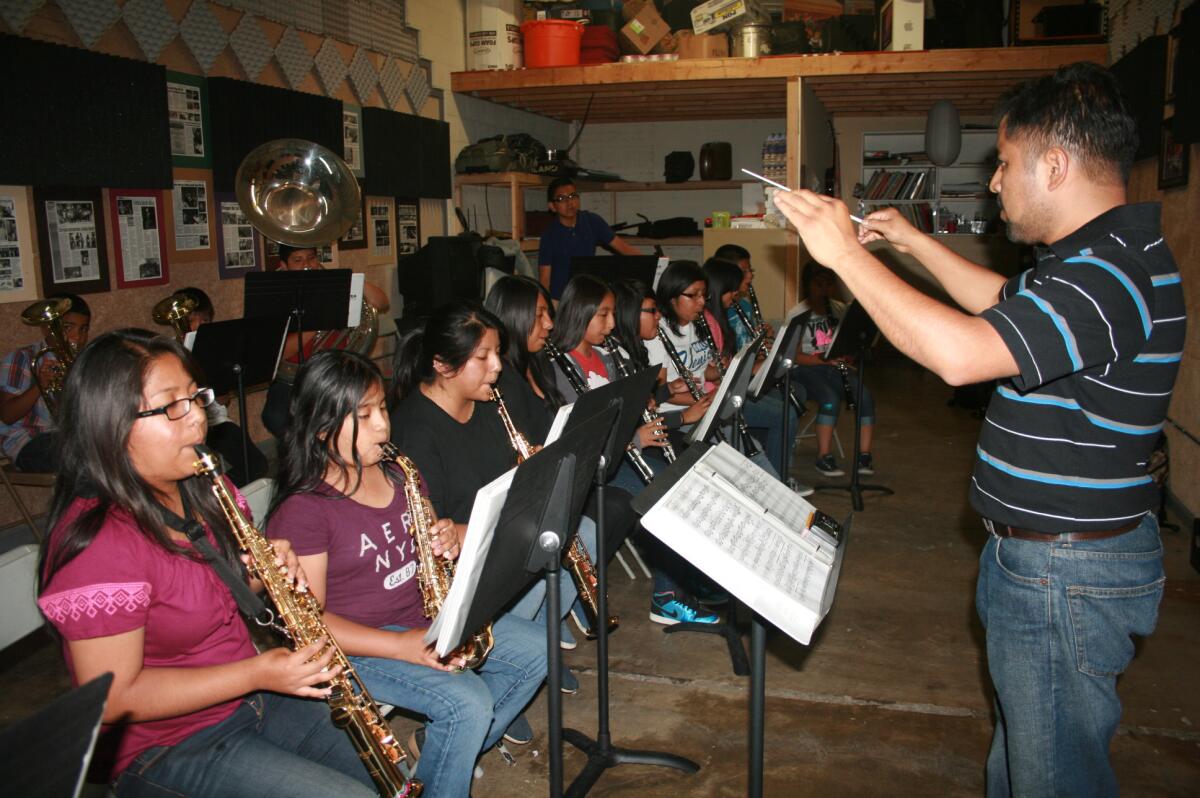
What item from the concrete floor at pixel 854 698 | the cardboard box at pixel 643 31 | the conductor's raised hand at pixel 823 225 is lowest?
the concrete floor at pixel 854 698

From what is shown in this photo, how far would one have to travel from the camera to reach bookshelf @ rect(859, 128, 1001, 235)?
9281mm

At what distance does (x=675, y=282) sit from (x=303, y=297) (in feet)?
6.01

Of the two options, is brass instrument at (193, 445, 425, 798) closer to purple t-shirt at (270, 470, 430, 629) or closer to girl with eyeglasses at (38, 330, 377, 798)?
A: girl with eyeglasses at (38, 330, 377, 798)

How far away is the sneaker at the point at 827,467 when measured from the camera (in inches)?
216

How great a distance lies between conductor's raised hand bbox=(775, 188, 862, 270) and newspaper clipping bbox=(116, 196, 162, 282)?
148 inches

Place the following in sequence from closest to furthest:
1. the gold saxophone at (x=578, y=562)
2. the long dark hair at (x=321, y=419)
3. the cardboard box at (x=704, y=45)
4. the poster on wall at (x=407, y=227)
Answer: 1. the long dark hair at (x=321, y=419)
2. the gold saxophone at (x=578, y=562)
3. the poster on wall at (x=407, y=227)
4. the cardboard box at (x=704, y=45)

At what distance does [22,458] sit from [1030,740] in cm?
376

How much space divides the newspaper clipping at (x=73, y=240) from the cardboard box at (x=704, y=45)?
178 inches

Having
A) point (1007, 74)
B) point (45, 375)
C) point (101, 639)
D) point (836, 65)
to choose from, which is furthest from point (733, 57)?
point (101, 639)

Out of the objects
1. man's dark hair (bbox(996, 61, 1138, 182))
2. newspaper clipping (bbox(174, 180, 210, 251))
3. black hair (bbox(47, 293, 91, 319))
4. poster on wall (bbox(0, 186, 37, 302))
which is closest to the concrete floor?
black hair (bbox(47, 293, 91, 319))

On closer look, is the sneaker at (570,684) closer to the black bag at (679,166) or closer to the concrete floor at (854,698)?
the concrete floor at (854,698)

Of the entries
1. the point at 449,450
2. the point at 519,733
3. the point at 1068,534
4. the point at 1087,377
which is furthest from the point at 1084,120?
the point at 519,733

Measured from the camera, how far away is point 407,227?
21.3ft

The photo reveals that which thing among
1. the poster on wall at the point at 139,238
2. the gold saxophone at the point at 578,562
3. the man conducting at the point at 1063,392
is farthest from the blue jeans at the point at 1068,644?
the poster on wall at the point at 139,238
